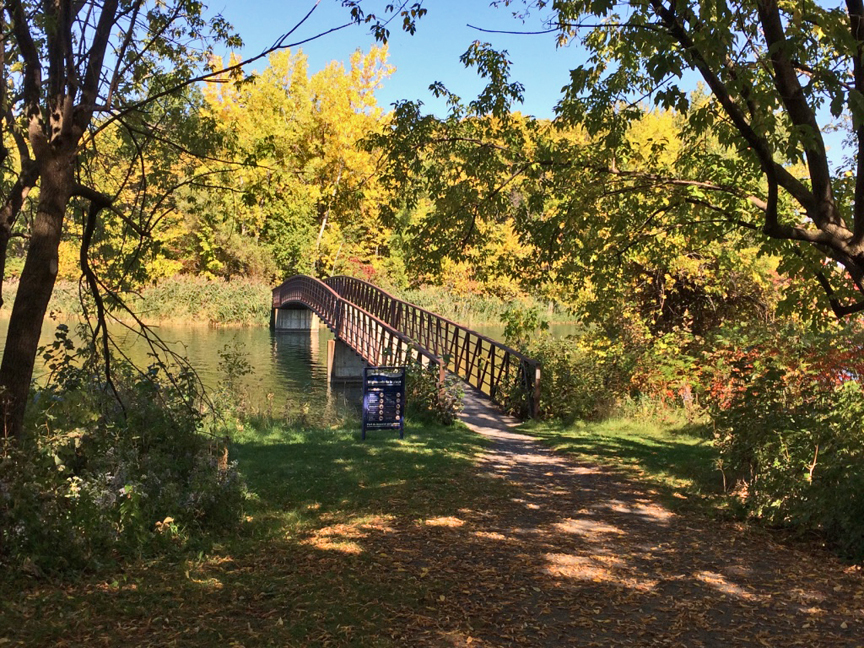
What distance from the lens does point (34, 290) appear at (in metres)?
5.09

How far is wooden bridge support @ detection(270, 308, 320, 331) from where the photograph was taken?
132 ft

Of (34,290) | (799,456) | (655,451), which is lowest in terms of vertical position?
(655,451)

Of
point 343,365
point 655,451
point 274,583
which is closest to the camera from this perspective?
point 274,583

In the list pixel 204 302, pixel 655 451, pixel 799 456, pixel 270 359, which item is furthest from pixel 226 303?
pixel 799 456

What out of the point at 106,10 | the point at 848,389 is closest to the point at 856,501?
the point at 848,389

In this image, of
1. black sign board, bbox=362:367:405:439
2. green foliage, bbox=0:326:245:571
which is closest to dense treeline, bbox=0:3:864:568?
green foliage, bbox=0:326:245:571

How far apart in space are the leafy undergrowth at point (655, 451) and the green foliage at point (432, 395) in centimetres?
144

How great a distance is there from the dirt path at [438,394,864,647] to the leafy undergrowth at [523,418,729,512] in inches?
22.6

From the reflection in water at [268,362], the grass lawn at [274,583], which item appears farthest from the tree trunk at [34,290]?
the reflection in water at [268,362]

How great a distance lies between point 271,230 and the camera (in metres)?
47.9

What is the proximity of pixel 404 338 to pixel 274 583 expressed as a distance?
38.0ft

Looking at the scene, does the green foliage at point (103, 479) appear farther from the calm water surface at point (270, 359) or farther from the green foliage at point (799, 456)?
the green foliage at point (799, 456)

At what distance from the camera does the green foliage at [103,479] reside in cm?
478

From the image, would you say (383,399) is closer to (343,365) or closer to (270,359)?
(343,365)
